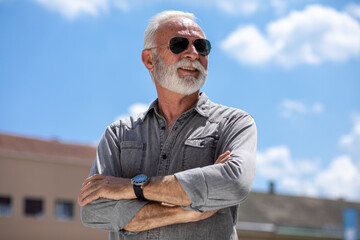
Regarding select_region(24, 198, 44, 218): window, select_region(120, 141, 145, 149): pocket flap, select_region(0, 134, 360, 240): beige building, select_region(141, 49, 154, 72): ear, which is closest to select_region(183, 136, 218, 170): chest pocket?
select_region(120, 141, 145, 149): pocket flap

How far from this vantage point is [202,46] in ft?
8.47

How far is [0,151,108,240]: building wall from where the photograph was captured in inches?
1078

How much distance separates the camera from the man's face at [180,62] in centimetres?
256

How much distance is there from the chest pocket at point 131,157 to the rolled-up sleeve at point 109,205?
0.03m

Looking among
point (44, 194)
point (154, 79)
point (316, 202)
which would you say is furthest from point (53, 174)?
point (154, 79)

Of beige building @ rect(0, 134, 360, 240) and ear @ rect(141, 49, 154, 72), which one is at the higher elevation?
beige building @ rect(0, 134, 360, 240)

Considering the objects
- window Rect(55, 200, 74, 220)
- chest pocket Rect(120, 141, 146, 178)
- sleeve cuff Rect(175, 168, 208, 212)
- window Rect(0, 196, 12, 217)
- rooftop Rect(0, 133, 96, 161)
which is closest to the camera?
sleeve cuff Rect(175, 168, 208, 212)

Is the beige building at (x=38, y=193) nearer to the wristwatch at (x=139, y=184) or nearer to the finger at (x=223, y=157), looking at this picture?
the wristwatch at (x=139, y=184)

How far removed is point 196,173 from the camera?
86.5 inches

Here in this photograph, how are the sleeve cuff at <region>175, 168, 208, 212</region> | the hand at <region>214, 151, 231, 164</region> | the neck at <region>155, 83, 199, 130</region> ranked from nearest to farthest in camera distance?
the sleeve cuff at <region>175, 168, 208, 212</region>, the hand at <region>214, 151, 231, 164</region>, the neck at <region>155, 83, 199, 130</region>

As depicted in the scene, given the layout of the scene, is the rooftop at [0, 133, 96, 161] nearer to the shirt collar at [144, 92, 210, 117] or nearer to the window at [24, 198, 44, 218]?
the window at [24, 198, 44, 218]

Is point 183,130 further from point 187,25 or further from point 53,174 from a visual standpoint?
point 53,174

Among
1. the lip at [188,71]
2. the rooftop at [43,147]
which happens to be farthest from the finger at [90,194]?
the rooftop at [43,147]

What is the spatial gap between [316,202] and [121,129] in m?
32.5
